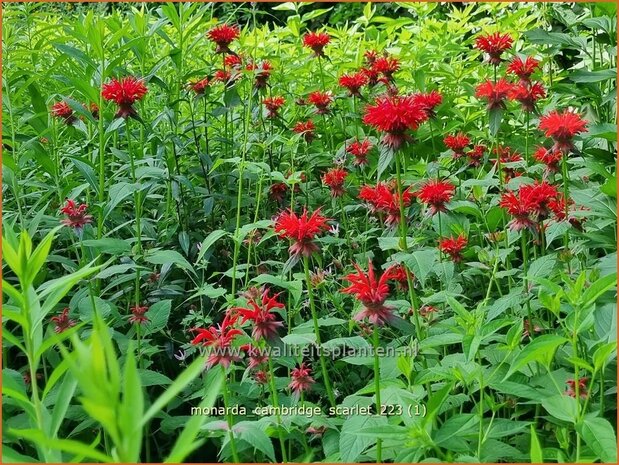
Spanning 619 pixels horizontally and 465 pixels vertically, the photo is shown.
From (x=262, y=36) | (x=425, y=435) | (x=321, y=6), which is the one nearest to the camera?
(x=425, y=435)

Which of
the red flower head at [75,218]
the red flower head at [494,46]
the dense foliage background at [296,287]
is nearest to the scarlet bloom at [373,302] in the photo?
the dense foliage background at [296,287]

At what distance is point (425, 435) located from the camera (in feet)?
3.13

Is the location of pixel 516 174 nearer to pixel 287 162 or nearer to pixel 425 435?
pixel 287 162

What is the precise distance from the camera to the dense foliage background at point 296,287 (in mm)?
963

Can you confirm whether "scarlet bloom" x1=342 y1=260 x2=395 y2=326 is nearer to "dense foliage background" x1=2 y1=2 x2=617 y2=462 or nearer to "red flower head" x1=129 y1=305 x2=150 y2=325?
"dense foliage background" x1=2 y1=2 x2=617 y2=462

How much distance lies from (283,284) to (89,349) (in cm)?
87

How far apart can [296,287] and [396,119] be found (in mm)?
403

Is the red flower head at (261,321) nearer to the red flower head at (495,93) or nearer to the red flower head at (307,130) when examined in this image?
the red flower head at (495,93)

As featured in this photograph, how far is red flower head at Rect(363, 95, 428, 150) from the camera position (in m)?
1.28

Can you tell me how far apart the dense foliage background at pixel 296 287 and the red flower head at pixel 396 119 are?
40 mm

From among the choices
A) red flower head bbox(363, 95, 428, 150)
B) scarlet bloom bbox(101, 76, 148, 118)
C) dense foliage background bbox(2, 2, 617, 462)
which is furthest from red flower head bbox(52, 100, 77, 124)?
red flower head bbox(363, 95, 428, 150)

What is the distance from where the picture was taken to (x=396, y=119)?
128cm

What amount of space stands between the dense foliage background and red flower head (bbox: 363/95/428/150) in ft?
0.13

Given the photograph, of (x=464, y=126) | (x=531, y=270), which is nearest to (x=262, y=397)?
(x=531, y=270)
